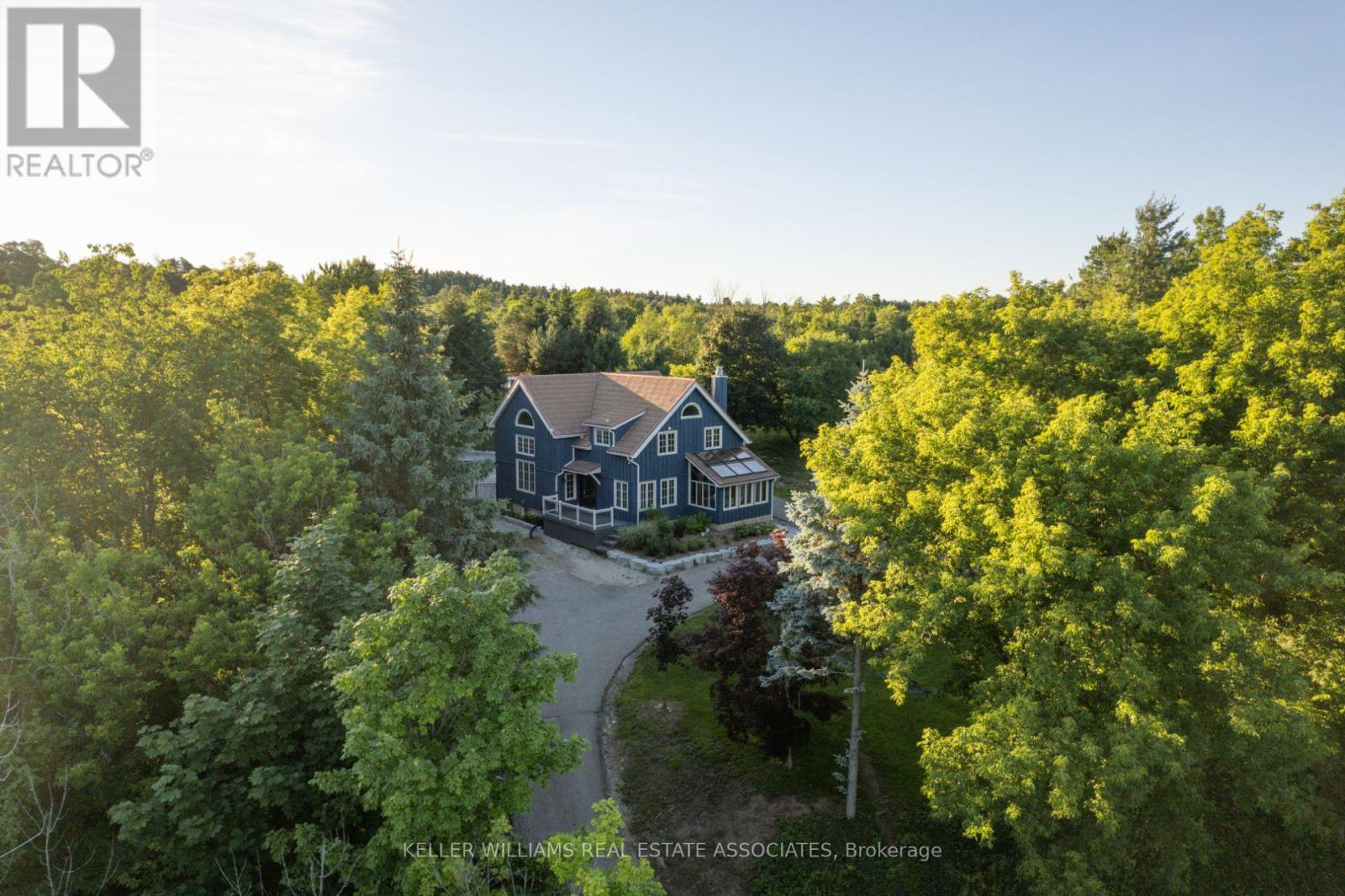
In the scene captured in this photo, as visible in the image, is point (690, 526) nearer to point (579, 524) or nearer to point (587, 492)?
point (579, 524)

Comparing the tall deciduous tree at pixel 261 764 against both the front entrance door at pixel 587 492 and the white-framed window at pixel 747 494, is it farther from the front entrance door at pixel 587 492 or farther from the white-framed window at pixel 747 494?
the white-framed window at pixel 747 494

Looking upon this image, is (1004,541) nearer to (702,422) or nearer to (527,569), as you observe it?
(527,569)

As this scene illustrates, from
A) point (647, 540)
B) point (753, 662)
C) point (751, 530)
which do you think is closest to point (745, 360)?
point (751, 530)

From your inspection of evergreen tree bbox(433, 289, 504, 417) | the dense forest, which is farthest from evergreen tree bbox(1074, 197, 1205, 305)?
evergreen tree bbox(433, 289, 504, 417)

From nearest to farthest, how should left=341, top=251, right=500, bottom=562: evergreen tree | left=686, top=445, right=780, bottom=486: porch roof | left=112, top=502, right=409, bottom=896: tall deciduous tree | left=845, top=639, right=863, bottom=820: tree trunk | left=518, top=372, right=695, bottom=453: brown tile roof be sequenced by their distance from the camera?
1. left=112, top=502, right=409, bottom=896: tall deciduous tree
2. left=845, top=639, right=863, bottom=820: tree trunk
3. left=341, top=251, right=500, bottom=562: evergreen tree
4. left=518, top=372, right=695, bottom=453: brown tile roof
5. left=686, top=445, right=780, bottom=486: porch roof

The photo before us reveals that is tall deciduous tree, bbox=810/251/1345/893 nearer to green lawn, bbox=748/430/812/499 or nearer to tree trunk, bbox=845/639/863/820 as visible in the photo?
tree trunk, bbox=845/639/863/820

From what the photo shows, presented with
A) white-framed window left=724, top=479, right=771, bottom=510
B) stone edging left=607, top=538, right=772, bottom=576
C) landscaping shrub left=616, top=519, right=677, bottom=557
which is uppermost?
white-framed window left=724, top=479, right=771, bottom=510

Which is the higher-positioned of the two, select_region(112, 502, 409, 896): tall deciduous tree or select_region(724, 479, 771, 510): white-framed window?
select_region(724, 479, 771, 510): white-framed window

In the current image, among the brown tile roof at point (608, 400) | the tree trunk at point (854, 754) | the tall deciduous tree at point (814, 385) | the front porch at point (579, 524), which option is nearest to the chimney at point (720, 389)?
Result: the brown tile roof at point (608, 400)

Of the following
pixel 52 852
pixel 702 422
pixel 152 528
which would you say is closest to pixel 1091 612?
pixel 52 852
